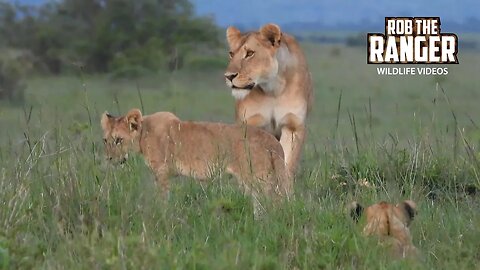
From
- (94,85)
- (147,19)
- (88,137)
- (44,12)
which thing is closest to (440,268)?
(88,137)

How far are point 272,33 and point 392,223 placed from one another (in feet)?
7.45

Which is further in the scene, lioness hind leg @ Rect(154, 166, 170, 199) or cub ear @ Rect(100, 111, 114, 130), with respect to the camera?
cub ear @ Rect(100, 111, 114, 130)

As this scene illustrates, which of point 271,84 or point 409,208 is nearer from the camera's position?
point 409,208

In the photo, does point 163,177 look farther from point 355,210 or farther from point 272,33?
point 272,33

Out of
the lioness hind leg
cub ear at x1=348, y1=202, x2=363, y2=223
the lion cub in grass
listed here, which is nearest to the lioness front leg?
the lion cub in grass

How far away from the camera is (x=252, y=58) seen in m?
7.01

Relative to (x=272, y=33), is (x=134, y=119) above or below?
below

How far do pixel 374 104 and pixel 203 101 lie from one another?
275cm

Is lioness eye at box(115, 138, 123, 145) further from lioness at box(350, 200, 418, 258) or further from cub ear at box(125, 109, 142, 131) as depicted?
lioness at box(350, 200, 418, 258)

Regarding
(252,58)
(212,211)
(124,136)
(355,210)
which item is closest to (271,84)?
(252,58)

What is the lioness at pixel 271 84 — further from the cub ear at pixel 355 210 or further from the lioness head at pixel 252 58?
the cub ear at pixel 355 210

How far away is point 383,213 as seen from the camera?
515 cm

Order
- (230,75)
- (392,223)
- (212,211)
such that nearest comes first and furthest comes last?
(392,223)
(212,211)
(230,75)

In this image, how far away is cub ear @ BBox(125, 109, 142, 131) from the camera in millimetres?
6266
